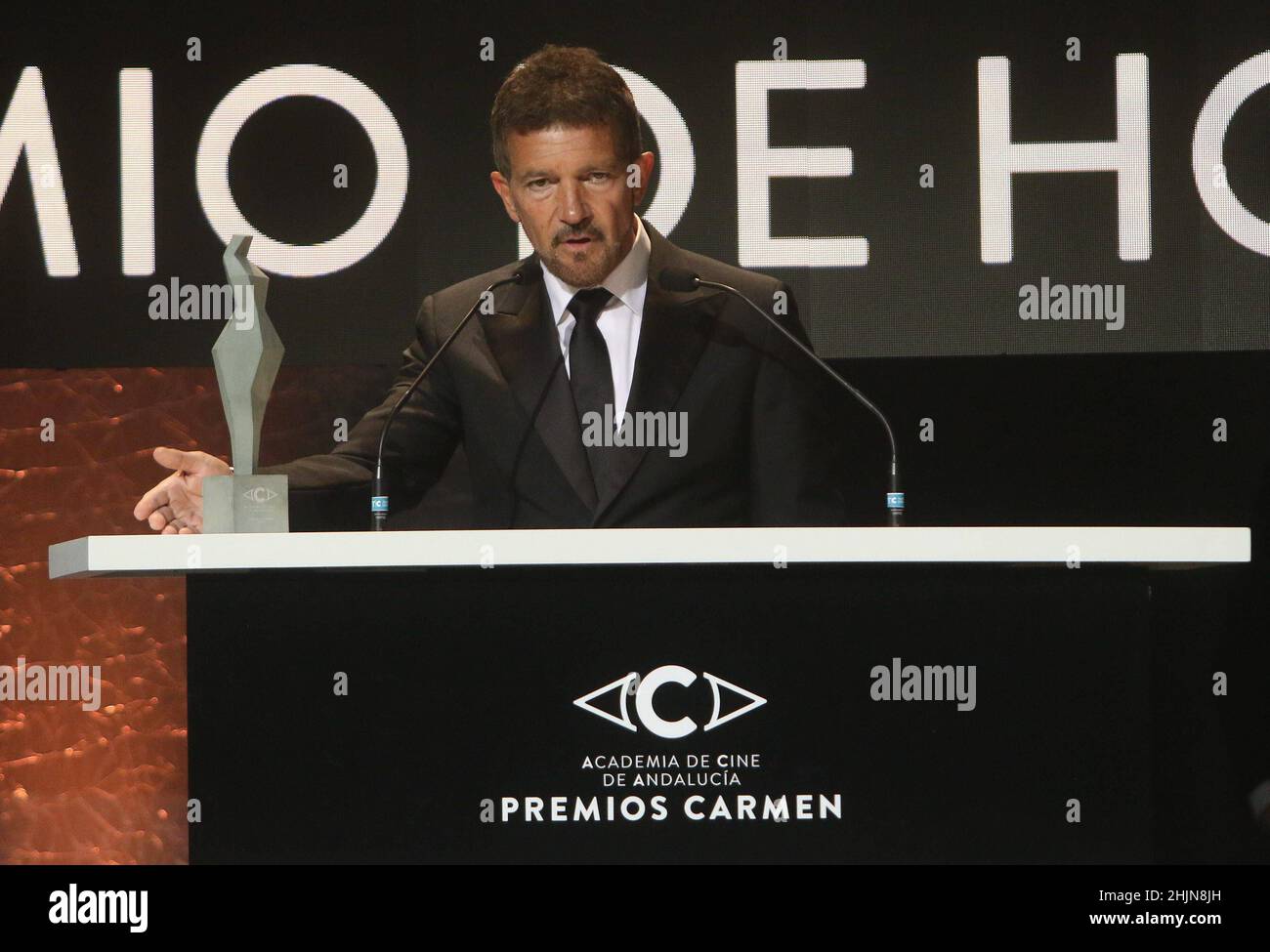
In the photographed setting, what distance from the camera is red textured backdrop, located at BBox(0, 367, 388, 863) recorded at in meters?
4.10

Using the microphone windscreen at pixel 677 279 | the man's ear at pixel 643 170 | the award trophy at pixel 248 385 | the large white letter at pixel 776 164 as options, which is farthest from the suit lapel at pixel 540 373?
the large white letter at pixel 776 164

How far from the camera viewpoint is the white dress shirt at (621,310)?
316cm

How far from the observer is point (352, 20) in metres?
3.90

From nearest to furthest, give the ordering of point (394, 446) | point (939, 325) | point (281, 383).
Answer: point (394, 446) → point (939, 325) → point (281, 383)

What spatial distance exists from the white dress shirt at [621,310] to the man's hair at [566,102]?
21 cm

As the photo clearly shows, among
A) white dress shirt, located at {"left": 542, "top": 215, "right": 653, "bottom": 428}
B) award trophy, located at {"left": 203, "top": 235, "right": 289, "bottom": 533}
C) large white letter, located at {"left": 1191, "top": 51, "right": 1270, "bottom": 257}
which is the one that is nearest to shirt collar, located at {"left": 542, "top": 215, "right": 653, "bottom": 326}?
white dress shirt, located at {"left": 542, "top": 215, "right": 653, "bottom": 428}

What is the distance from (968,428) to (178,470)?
7.26 feet

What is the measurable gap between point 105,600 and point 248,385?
6.70 feet

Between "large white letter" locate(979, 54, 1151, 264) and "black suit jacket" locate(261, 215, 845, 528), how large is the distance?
86 cm

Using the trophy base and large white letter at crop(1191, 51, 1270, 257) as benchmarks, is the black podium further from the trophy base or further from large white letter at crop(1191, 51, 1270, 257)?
large white letter at crop(1191, 51, 1270, 257)

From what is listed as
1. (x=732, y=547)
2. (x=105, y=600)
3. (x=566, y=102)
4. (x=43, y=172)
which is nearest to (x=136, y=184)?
(x=43, y=172)

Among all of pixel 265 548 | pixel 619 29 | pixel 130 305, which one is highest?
pixel 619 29

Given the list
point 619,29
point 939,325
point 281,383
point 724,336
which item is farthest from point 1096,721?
point 281,383
